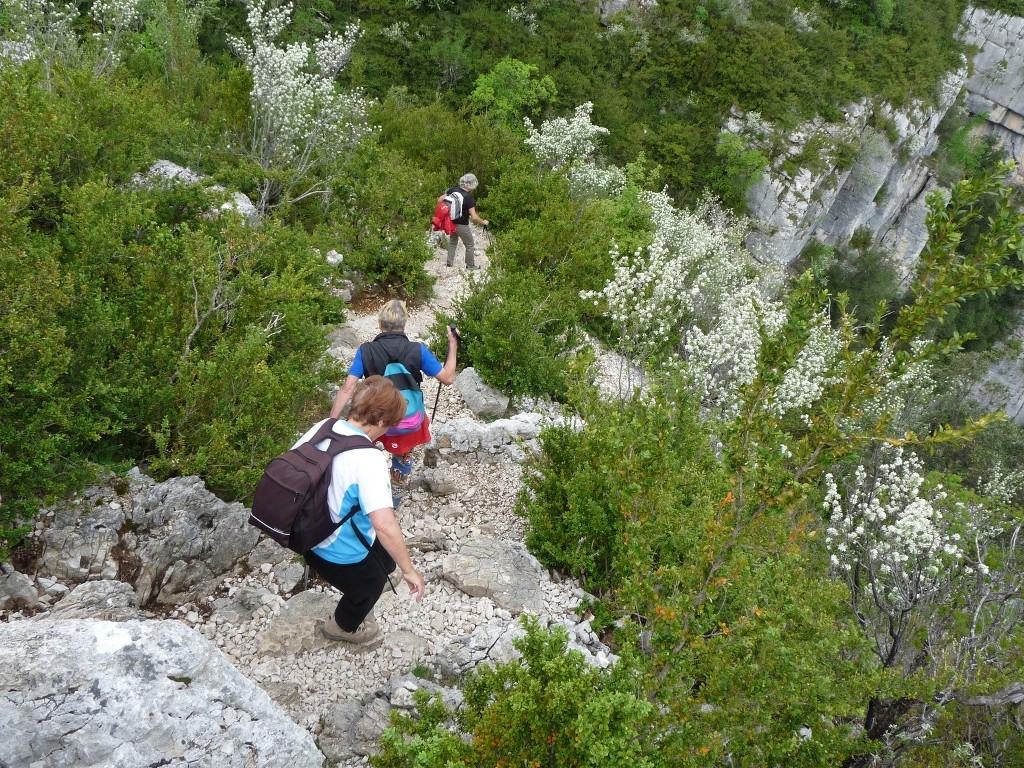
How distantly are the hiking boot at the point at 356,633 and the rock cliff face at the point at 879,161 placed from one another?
19432mm

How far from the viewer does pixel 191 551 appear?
3.81m

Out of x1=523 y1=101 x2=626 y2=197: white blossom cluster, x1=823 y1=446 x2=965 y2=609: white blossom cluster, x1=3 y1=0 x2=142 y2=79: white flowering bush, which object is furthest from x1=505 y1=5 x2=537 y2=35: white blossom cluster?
x1=823 y1=446 x2=965 y2=609: white blossom cluster

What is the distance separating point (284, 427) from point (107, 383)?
44.0 inches

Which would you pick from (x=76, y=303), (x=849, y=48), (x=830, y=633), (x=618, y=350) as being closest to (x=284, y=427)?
(x=76, y=303)

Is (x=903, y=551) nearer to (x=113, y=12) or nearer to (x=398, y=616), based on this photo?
(x=398, y=616)

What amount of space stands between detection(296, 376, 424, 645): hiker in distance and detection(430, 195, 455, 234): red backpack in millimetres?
6552

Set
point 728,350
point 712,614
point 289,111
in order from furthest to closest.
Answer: point 289,111
point 728,350
point 712,614

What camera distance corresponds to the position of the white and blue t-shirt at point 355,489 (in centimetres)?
292


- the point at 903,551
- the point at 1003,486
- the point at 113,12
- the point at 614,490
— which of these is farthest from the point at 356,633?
the point at 1003,486

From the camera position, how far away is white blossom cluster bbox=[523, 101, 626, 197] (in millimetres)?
12984

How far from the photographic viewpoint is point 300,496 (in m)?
2.92

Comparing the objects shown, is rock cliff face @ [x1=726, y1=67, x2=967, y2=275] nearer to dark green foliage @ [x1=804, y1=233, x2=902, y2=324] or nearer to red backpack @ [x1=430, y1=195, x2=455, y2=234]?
dark green foliage @ [x1=804, y1=233, x2=902, y2=324]

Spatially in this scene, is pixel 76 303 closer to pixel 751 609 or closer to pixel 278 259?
pixel 278 259

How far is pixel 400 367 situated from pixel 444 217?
5.59m
